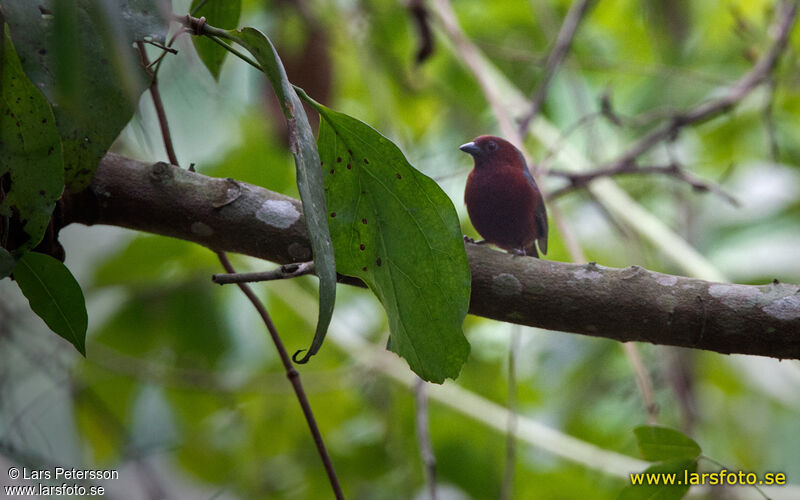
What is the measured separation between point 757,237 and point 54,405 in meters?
2.34

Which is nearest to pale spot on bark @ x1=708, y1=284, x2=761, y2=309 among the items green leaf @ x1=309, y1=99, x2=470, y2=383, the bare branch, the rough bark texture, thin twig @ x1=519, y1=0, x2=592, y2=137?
the rough bark texture

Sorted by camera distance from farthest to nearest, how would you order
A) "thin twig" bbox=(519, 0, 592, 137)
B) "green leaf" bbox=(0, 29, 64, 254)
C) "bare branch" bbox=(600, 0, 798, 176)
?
"bare branch" bbox=(600, 0, 798, 176)
"thin twig" bbox=(519, 0, 592, 137)
"green leaf" bbox=(0, 29, 64, 254)

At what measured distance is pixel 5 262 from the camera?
30.6 inches

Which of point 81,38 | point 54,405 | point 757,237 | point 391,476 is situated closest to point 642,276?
point 81,38

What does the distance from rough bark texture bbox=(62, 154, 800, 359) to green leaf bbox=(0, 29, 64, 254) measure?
13 centimetres

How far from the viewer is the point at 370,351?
2.14 m

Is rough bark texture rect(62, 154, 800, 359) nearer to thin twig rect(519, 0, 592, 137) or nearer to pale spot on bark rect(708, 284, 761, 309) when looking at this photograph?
pale spot on bark rect(708, 284, 761, 309)

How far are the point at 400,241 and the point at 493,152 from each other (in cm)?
22

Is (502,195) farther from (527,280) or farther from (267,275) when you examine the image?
(267,275)

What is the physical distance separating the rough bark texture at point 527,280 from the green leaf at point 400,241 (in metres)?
0.09

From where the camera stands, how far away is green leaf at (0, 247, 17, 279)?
2.53 ft

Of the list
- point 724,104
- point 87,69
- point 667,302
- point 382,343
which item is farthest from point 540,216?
point 382,343

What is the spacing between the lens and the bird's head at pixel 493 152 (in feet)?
3.17

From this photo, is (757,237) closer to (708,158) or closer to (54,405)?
(708,158)
